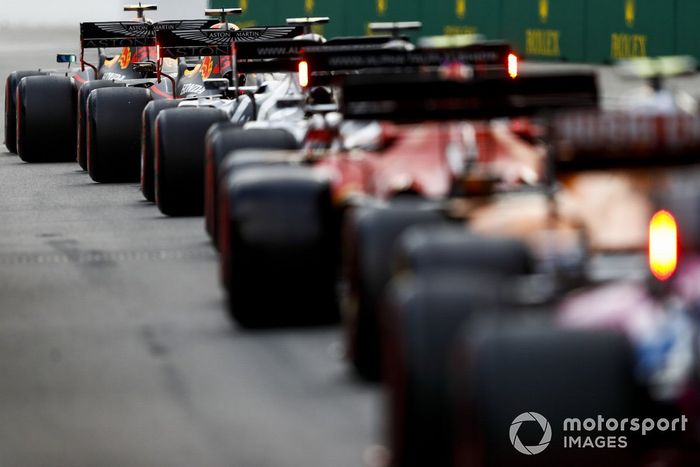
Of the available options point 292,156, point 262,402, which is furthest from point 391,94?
point 262,402

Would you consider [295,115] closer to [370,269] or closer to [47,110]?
[47,110]

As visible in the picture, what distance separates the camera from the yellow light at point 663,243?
4641mm

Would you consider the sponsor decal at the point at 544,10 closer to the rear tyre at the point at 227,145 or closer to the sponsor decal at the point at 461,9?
the sponsor decal at the point at 461,9

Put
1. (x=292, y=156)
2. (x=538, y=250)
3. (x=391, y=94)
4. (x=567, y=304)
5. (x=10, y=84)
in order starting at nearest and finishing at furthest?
(x=567, y=304) → (x=538, y=250) → (x=391, y=94) → (x=292, y=156) → (x=10, y=84)

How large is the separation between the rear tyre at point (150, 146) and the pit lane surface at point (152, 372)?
1496 mm

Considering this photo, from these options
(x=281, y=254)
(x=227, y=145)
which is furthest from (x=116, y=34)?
(x=281, y=254)

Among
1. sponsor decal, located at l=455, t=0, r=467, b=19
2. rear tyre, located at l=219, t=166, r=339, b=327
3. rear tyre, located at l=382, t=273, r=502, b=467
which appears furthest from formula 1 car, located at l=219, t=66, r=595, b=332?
sponsor decal, located at l=455, t=0, r=467, b=19

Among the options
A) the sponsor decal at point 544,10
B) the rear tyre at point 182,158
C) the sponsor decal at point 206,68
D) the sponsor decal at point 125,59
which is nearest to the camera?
the rear tyre at point 182,158

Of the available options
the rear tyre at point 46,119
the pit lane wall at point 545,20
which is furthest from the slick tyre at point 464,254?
the pit lane wall at point 545,20

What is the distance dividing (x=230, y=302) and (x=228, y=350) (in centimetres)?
55

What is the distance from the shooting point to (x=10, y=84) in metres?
19.2

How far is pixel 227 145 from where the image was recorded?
35.4 feet

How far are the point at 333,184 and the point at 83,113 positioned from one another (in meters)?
8.38

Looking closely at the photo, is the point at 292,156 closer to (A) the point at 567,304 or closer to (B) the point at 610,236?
(B) the point at 610,236
